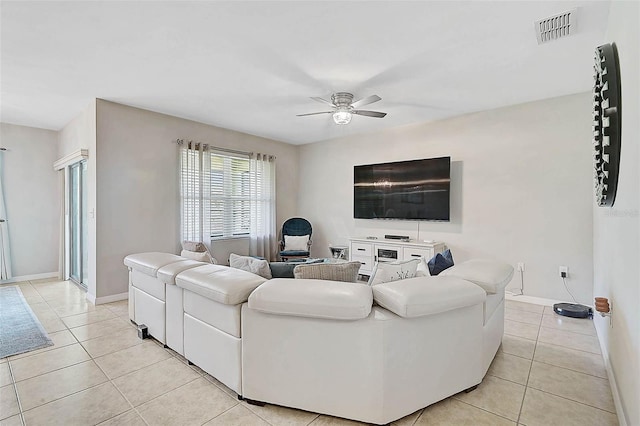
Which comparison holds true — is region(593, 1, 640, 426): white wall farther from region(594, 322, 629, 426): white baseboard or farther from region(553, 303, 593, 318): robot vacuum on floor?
region(553, 303, 593, 318): robot vacuum on floor

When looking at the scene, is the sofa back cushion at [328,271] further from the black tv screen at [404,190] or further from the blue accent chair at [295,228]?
the blue accent chair at [295,228]

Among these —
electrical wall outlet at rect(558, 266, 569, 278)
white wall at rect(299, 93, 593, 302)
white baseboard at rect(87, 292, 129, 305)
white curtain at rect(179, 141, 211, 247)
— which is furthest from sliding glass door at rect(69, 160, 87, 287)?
electrical wall outlet at rect(558, 266, 569, 278)

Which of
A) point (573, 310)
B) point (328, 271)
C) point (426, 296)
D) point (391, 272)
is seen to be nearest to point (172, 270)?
point (328, 271)

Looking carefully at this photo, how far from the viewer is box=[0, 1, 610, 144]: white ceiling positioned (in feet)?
7.02

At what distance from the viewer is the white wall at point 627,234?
4.67ft

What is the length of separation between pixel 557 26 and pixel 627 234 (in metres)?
1.58

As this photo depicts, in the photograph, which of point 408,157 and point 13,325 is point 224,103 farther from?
point 13,325

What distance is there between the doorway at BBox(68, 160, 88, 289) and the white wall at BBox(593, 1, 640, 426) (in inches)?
219

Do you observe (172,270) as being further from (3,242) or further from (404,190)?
(3,242)

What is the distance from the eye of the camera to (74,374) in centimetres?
227

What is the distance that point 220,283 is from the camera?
1939mm

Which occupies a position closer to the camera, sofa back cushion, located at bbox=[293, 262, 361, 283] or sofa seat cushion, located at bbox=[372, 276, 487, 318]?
sofa seat cushion, located at bbox=[372, 276, 487, 318]

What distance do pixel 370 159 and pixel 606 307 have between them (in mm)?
3910

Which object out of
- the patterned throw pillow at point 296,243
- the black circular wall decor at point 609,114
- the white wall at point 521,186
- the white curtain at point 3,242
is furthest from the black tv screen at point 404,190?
the white curtain at point 3,242
